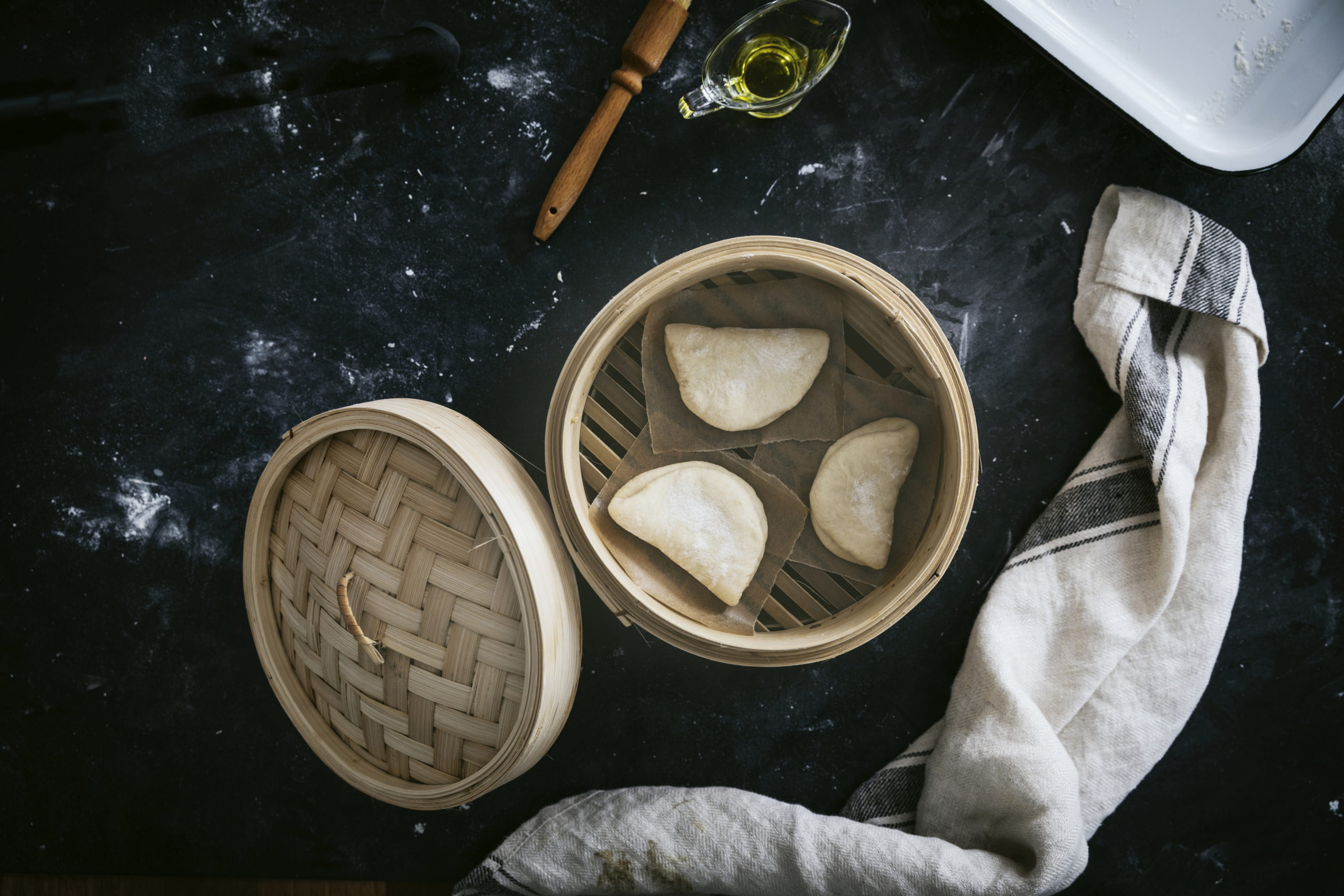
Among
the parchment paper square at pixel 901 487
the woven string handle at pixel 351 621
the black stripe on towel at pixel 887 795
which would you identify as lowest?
the black stripe on towel at pixel 887 795

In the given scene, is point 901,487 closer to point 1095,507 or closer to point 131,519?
point 1095,507

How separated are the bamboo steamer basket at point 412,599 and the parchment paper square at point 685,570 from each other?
0.10 meters

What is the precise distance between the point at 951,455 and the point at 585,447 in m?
0.49

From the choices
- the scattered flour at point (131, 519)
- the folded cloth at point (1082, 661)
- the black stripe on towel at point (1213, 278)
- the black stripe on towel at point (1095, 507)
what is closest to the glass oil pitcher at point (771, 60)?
the folded cloth at point (1082, 661)

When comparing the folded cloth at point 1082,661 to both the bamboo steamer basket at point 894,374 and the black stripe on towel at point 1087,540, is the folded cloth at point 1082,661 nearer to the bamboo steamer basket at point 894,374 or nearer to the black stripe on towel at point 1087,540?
the black stripe on towel at point 1087,540

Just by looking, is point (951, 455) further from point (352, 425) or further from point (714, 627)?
point (352, 425)

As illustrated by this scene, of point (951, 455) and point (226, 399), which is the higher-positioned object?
point (951, 455)

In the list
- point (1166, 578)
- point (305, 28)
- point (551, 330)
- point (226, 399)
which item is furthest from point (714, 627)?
point (305, 28)

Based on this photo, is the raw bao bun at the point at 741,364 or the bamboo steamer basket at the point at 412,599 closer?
the bamboo steamer basket at the point at 412,599

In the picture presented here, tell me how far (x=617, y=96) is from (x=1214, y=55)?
33.9 inches

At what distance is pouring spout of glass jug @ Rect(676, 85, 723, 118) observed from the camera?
1.04 m

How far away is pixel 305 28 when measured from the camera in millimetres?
1102

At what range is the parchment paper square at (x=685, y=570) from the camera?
0.99 meters

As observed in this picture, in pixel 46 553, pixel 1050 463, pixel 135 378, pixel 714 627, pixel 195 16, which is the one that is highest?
pixel 1050 463
